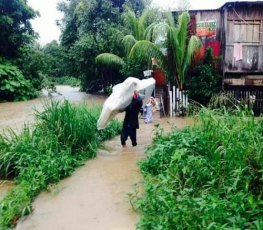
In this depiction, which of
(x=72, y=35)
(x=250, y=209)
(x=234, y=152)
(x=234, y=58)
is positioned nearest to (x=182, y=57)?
(x=234, y=58)

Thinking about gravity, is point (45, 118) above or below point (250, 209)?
above

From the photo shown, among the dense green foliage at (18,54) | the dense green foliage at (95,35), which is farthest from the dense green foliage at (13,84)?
the dense green foliage at (95,35)

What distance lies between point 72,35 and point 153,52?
39.6 ft

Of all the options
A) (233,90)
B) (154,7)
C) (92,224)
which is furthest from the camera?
(154,7)

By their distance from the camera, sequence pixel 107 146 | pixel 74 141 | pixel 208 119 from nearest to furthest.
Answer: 1. pixel 208 119
2. pixel 74 141
3. pixel 107 146

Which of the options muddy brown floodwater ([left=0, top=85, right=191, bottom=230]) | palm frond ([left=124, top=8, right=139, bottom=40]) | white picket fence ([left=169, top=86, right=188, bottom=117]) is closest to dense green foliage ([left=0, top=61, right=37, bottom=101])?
palm frond ([left=124, top=8, right=139, bottom=40])

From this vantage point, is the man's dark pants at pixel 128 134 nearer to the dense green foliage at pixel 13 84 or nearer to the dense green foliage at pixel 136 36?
the dense green foliage at pixel 136 36

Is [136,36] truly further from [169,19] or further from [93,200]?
[93,200]

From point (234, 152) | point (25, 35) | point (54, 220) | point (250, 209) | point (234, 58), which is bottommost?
point (54, 220)

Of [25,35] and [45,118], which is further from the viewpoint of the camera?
[25,35]

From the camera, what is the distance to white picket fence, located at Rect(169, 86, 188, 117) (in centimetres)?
1323

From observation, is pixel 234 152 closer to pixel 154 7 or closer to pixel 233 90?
pixel 233 90

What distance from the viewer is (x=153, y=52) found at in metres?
13.8

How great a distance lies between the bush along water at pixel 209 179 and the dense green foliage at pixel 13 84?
52.7 feet
